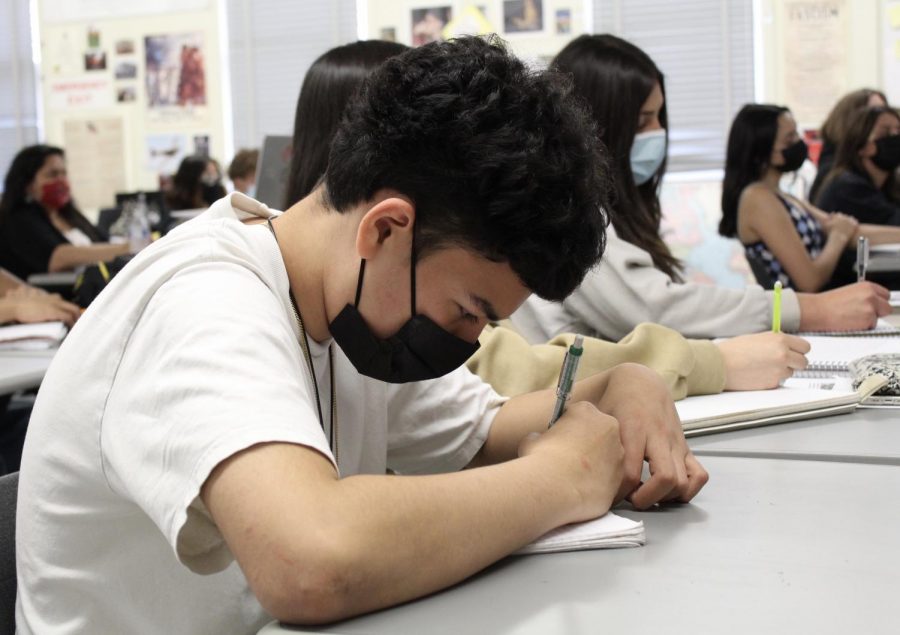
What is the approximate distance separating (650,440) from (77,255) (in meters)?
4.15

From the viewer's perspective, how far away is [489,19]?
5.77 m

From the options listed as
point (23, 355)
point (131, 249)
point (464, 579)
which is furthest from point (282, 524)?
point (131, 249)

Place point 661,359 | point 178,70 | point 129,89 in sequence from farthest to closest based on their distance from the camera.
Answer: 1. point 129,89
2. point 178,70
3. point 661,359

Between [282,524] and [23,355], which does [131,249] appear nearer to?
[23,355]

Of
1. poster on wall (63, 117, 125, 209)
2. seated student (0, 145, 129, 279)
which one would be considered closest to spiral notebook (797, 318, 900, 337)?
seated student (0, 145, 129, 279)

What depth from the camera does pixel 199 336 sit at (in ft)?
2.28

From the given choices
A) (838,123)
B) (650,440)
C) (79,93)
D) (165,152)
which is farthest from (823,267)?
(79,93)

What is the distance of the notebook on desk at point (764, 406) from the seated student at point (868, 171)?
3.09 m

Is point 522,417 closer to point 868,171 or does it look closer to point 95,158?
point 868,171

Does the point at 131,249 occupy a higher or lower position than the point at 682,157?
lower

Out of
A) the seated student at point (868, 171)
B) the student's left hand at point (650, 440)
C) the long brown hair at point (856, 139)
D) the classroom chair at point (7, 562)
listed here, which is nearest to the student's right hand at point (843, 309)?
the student's left hand at point (650, 440)

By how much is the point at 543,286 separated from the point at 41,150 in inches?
179

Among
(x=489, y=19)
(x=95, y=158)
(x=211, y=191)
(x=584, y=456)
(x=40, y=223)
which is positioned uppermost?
(x=489, y=19)

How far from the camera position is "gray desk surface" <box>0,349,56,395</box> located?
6.28ft
